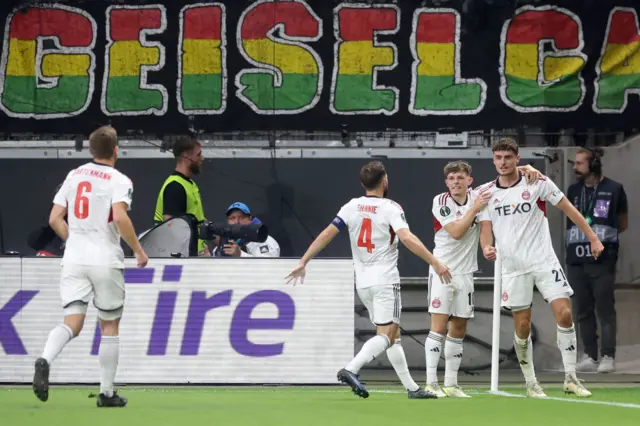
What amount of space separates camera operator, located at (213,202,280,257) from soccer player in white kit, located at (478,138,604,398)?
3.29m

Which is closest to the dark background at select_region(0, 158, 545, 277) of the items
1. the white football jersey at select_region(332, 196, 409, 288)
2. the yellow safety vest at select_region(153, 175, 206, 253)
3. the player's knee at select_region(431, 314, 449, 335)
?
the yellow safety vest at select_region(153, 175, 206, 253)

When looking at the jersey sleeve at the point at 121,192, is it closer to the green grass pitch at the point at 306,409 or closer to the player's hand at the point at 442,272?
the green grass pitch at the point at 306,409

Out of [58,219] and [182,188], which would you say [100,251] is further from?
[182,188]

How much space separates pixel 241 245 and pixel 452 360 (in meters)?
3.18

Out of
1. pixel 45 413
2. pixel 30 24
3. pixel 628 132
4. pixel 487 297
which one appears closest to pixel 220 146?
pixel 30 24

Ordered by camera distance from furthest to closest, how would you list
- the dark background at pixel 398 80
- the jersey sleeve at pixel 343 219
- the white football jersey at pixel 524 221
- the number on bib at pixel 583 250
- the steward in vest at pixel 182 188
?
the number on bib at pixel 583 250 → the dark background at pixel 398 80 → the steward in vest at pixel 182 188 → the white football jersey at pixel 524 221 → the jersey sleeve at pixel 343 219

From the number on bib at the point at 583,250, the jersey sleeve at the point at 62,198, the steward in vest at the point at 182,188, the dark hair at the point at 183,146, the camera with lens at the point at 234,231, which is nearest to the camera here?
the jersey sleeve at the point at 62,198

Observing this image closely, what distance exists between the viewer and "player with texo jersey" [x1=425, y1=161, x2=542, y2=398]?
10844 mm

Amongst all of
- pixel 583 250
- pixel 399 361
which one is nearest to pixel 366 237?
pixel 399 361

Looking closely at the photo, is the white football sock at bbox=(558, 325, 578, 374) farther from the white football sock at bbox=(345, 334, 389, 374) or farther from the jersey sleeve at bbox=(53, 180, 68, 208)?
the jersey sleeve at bbox=(53, 180, 68, 208)

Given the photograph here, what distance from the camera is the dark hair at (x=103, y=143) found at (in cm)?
899

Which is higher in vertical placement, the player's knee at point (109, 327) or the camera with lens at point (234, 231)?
the camera with lens at point (234, 231)

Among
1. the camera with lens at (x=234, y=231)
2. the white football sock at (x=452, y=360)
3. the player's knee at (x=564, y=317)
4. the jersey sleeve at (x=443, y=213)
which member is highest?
the jersey sleeve at (x=443, y=213)

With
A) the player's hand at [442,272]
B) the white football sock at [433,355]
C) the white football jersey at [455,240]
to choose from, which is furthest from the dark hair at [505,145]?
the white football sock at [433,355]
